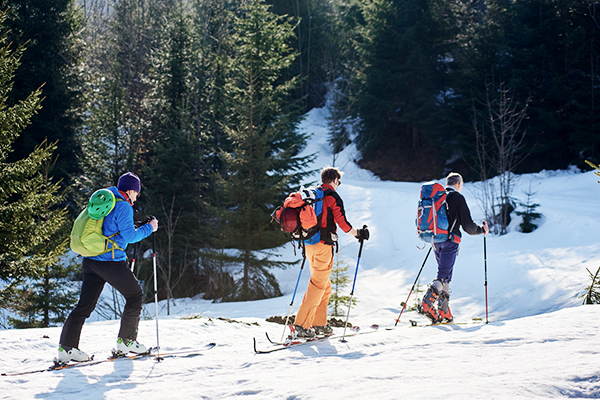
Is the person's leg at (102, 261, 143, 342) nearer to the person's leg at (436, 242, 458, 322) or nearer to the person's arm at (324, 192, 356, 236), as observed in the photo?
the person's arm at (324, 192, 356, 236)

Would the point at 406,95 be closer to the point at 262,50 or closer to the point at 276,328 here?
the point at 262,50

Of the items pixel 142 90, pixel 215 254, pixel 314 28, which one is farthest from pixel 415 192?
pixel 314 28

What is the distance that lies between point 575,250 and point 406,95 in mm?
17253

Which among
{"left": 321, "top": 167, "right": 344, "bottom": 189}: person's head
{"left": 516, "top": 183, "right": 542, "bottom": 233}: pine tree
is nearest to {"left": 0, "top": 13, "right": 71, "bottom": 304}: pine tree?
{"left": 321, "top": 167, "right": 344, "bottom": 189}: person's head

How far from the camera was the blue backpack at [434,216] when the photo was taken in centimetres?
587

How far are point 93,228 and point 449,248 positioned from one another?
4.41 metres

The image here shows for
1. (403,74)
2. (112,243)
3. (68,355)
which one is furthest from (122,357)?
(403,74)

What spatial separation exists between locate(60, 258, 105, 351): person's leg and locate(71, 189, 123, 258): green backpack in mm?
199

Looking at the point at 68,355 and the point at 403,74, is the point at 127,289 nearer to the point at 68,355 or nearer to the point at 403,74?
the point at 68,355

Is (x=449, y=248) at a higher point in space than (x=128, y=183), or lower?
lower

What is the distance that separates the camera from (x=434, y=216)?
5.93m

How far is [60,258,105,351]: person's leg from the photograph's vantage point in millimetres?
4344

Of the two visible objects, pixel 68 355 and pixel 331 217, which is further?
pixel 331 217

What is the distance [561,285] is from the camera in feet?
27.8
